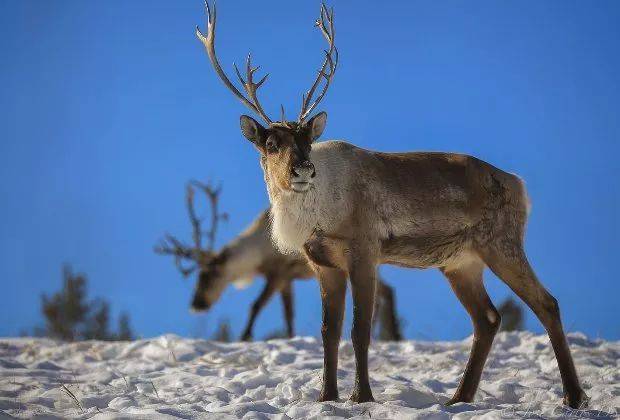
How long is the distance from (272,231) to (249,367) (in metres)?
2.06

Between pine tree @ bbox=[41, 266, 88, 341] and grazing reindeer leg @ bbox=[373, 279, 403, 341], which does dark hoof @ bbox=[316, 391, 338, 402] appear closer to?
grazing reindeer leg @ bbox=[373, 279, 403, 341]

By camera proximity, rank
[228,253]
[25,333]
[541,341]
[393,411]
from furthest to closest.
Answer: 1. [228,253]
2. [25,333]
3. [541,341]
4. [393,411]

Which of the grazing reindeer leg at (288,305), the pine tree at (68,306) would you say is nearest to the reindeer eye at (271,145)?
Result: the grazing reindeer leg at (288,305)

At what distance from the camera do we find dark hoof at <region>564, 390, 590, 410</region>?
5274 mm

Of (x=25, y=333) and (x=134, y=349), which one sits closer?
(x=134, y=349)

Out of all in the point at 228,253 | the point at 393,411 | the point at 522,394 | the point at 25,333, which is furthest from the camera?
the point at 228,253

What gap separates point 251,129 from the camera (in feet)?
17.7

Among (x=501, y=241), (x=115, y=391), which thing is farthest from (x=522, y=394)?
(x=115, y=391)

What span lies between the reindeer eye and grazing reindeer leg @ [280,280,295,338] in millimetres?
8316

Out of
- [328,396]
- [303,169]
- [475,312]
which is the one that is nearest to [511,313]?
[475,312]

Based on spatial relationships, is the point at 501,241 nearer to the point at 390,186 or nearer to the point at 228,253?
the point at 390,186

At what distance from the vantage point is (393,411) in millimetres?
4461

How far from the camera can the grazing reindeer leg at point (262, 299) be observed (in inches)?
507

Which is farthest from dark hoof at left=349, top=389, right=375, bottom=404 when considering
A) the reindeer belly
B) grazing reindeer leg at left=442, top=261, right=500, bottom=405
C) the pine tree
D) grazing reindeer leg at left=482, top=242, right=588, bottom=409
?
the pine tree
